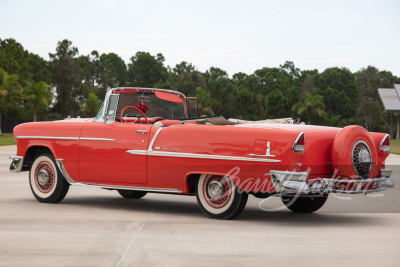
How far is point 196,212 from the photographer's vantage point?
829cm

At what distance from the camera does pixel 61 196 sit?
29.5ft

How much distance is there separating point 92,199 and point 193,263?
5.28m

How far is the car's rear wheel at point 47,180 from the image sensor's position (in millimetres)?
8930

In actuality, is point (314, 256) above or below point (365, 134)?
below

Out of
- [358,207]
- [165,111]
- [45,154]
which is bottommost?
[358,207]

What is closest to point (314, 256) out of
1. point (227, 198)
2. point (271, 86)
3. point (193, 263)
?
point (193, 263)

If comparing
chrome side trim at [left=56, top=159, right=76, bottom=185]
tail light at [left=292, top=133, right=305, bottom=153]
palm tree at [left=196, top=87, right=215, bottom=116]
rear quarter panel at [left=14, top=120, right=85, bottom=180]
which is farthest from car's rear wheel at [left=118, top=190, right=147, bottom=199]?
palm tree at [left=196, top=87, right=215, bottom=116]

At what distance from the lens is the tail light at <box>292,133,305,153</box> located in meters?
6.86

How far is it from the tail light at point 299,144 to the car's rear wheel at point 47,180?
370 cm

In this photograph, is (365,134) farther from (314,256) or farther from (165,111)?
(165,111)

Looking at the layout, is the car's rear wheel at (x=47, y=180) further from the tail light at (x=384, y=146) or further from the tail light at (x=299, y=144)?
the tail light at (x=384, y=146)

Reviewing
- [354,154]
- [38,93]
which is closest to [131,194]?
[354,154]

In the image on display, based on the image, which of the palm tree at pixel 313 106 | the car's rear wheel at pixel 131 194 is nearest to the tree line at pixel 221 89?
the palm tree at pixel 313 106
